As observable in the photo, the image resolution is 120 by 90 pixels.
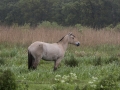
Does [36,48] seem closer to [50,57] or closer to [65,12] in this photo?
[50,57]

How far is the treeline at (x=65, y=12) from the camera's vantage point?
35.6 m

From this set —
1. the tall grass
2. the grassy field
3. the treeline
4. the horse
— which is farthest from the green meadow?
the treeline

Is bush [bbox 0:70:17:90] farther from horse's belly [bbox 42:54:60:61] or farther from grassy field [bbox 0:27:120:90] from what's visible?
horse's belly [bbox 42:54:60:61]

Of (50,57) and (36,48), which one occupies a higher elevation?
(36,48)

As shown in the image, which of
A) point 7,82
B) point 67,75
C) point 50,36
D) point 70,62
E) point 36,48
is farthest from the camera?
point 50,36

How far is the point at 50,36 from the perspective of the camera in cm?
1761

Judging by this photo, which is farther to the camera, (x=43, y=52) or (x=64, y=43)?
(x=64, y=43)

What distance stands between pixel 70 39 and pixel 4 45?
641cm

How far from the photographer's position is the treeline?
3559 centimetres

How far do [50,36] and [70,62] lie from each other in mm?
6572

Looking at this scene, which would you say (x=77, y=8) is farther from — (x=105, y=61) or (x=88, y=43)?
(x=105, y=61)

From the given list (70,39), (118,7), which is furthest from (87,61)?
(118,7)

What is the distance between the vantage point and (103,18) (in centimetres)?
3622

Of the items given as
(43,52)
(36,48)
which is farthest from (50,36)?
(36,48)
